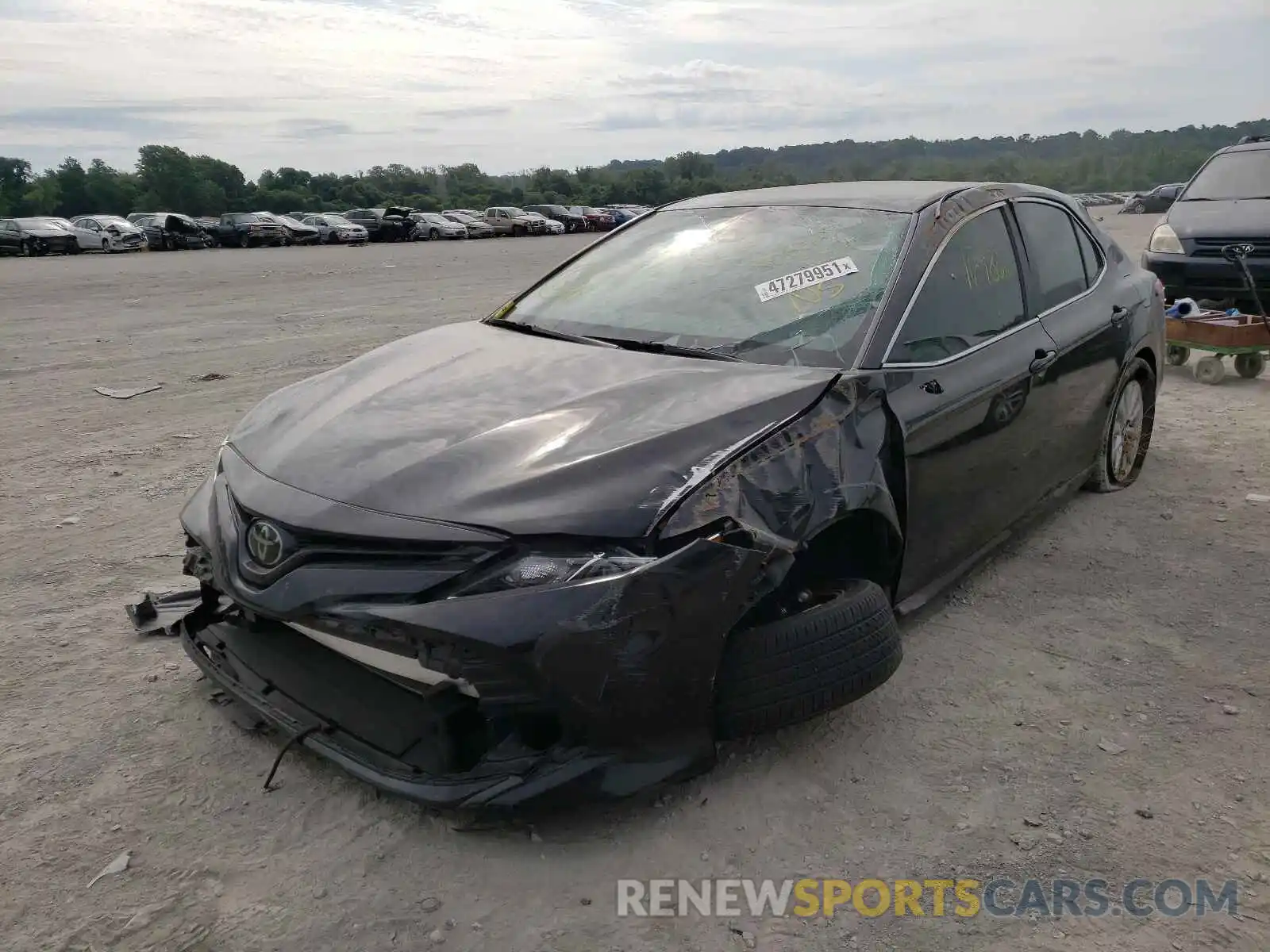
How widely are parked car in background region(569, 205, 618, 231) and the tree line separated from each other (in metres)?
10.9

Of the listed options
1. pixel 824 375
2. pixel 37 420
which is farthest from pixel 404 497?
pixel 37 420

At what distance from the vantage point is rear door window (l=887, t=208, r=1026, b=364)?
3154 mm

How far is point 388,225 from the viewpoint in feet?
125

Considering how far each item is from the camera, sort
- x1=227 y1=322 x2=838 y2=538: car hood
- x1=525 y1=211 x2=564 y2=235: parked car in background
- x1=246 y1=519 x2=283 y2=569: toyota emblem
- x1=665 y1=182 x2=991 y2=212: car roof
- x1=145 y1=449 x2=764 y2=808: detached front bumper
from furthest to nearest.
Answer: x1=525 y1=211 x2=564 y2=235: parked car in background, x1=665 y1=182 x2=991 y2=212: car roof, x1=246 y1=519 x2=283 y2=569: toyota emblem, x1=227 y1=322 x2=838 y2=538: car hood, x1=145 y1=449 x2=764 y2=808: detached front bumper

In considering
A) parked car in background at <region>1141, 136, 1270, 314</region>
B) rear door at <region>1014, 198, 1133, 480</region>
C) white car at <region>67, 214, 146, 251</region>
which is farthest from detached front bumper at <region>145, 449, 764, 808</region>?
white car at <region>67, 214, 146, 251</region>

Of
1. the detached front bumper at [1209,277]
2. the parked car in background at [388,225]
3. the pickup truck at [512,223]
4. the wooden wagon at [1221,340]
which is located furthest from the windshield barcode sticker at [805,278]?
the pickup truck at [512,223]

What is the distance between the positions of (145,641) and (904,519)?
265 cm

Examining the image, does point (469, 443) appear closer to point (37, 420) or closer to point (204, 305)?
point (37, 420)

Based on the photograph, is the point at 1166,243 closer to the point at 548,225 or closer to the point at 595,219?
the point at 548,225

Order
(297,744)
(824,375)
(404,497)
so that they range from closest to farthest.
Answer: (404,497) < (297,744) < (824,375)

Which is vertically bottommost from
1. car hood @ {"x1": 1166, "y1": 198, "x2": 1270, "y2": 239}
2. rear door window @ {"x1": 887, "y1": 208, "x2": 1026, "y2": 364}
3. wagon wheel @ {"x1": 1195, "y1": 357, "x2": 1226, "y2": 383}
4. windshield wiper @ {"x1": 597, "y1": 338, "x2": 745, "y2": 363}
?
wagon wheel @ {"x1": 1195, "y1": 357, "x2": 1226, "y2": 383}

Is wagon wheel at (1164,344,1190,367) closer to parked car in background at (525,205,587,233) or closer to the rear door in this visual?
the rear door

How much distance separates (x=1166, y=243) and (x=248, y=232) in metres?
32.3

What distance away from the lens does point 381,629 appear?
7.14 feet
